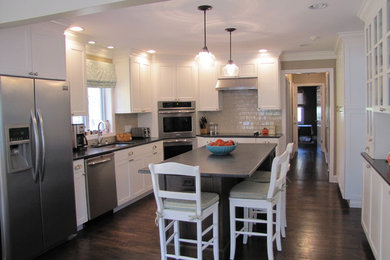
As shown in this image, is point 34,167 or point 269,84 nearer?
point 34,167

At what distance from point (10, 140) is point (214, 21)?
2548 mm

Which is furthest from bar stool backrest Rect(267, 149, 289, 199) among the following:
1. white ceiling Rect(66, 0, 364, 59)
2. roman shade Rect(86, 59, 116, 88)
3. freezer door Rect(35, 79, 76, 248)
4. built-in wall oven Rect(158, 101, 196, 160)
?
built-in wall oven Rect(158, 101, 196, 160)

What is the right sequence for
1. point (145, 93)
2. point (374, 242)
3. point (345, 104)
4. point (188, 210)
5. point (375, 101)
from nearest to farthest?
point (188, 210) → point (374, 242) → point (375, 101) → point (345, 104) → point (145, 93)

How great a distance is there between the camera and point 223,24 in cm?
405

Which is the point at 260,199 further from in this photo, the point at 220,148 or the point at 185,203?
the point at 220,148

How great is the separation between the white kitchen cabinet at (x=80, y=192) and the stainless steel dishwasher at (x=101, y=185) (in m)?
0.07

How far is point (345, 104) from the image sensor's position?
4656mm

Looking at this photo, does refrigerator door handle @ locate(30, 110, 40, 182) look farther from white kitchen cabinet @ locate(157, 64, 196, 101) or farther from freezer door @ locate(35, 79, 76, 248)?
white kitchen cabinet @ locate(157, 64, 196, 101)

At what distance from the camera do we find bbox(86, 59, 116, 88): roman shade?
471 centimetres

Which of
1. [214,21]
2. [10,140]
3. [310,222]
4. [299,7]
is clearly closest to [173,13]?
[214,21]

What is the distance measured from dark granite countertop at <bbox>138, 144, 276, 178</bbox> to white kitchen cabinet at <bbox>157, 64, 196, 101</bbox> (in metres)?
2.44

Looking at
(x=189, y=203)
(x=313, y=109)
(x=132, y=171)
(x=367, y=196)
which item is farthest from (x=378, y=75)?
(x=313, y=109)

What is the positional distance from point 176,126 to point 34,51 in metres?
3.30

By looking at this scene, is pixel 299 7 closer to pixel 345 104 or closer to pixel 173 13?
pixel 173 13
